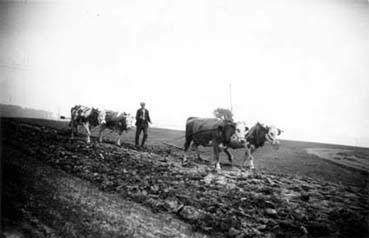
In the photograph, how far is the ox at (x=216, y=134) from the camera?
461cm

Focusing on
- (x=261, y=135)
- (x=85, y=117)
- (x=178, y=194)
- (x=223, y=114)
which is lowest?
(x=178, y=194)

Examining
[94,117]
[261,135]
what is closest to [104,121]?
[94,117]

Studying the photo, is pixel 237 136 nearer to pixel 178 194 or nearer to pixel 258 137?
pixel 258 137

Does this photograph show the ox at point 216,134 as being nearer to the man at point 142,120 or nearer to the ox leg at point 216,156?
the ox leg at point 216,156

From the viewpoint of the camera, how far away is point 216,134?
15.6ft

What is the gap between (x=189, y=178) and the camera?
12.8ft

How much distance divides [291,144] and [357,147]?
0.98m

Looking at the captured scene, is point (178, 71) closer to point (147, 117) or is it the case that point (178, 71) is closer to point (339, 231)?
point (147, 117)

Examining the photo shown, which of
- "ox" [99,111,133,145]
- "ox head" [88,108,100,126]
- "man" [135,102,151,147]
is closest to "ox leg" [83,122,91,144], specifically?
"ox head" [88,108,100,126]

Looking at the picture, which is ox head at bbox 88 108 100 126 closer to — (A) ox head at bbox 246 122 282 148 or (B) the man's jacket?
(B) the man's jacket

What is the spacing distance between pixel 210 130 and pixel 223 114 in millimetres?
417

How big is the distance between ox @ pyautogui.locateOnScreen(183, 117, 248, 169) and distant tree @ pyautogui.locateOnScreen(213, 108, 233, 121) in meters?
0.10

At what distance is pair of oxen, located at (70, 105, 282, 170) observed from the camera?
4590mm

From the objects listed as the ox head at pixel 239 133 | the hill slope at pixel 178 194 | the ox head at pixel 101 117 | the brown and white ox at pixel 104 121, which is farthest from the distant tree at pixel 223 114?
the ox head at pixel 101 117
